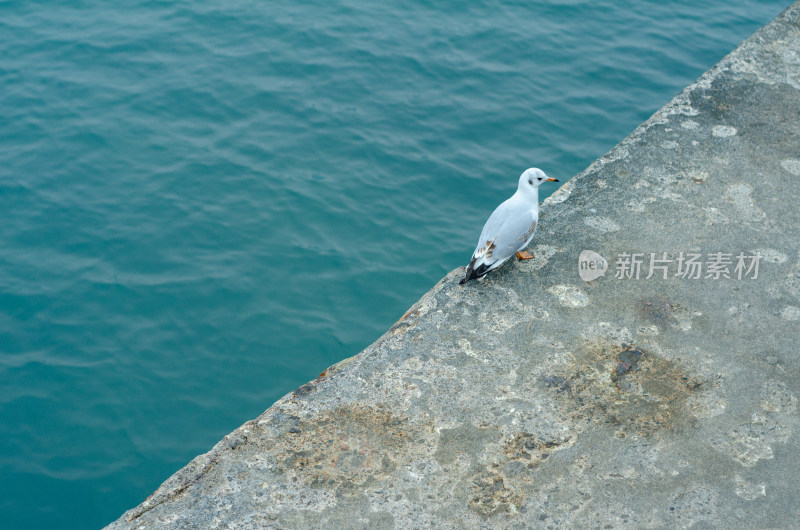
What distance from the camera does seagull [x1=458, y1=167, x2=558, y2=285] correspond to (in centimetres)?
319

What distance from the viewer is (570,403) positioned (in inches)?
104

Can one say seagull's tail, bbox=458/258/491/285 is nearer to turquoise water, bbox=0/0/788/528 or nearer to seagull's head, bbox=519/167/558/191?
seagull's head, bbox=519/167/558/191

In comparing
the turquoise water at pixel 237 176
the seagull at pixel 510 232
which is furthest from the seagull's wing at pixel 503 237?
the turquoise water at pixel 237 176

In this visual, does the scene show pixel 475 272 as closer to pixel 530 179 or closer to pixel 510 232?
pixel 510 232

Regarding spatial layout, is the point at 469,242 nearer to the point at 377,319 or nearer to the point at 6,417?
the point at 377,319

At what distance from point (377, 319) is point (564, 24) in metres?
6.01

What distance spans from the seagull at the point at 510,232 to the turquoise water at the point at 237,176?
9.67ft

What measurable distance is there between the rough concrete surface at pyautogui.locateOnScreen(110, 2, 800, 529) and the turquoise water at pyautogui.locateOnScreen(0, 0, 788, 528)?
3.06 meters

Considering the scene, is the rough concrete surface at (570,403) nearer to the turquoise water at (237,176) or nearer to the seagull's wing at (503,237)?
the seagull's wing at (503,237)

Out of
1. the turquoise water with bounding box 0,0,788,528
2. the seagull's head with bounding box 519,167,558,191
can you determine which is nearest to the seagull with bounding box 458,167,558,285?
the seagull's head with bounding box 519,167,558,191

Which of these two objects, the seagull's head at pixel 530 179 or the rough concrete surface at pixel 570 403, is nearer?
the rough concrete surface at pixel 570 403

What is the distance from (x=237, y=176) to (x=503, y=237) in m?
4.93

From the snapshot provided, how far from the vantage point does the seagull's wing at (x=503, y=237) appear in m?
3.18

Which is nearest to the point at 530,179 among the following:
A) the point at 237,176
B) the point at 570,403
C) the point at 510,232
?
the point at 510,232
